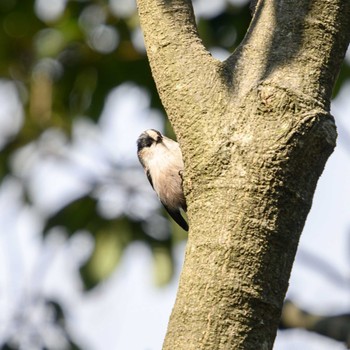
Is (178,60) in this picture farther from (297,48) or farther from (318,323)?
(318,323)

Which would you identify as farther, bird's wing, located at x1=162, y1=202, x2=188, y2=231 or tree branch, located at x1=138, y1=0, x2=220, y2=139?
bird's wing, located at x1=162, y1=202, x2=188, y2=231

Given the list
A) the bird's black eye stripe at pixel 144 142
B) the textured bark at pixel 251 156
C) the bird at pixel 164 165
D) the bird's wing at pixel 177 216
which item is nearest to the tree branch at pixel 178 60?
the textured bark at pixel 251 156

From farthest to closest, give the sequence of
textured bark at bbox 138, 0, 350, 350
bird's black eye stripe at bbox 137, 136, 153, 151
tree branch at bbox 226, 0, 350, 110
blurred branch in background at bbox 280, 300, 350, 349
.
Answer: bird's black eye stripe at bbox 137, 136, 153, 151, blurred branch in background at bbox 280, 300, 350, 349, tree branch at bbox 226, 0, 350, 110, textured bark at bbox 138, 0, 350, 350

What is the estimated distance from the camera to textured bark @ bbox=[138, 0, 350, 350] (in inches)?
68.3

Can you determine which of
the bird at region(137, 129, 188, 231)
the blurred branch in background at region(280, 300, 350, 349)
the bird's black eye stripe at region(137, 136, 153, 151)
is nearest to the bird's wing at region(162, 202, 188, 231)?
the bird at region(137, 129, 188, 231)

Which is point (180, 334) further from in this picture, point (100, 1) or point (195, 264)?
point (100, 1)

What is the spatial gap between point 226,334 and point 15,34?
3573mm

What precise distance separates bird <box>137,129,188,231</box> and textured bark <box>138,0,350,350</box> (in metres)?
2.00

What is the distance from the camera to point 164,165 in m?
4.10

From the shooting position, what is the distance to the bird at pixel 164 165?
407 centimetres

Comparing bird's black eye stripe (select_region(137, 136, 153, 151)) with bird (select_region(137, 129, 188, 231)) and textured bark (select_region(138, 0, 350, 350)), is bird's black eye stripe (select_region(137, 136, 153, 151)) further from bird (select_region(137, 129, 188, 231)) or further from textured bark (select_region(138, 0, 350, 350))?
textured bark (select_region(138, 0, 350, 350))

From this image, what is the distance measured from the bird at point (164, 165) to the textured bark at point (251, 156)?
200 centimetres

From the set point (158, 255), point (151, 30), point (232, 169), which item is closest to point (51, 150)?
point (158, 255)

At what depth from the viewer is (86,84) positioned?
4629mm
